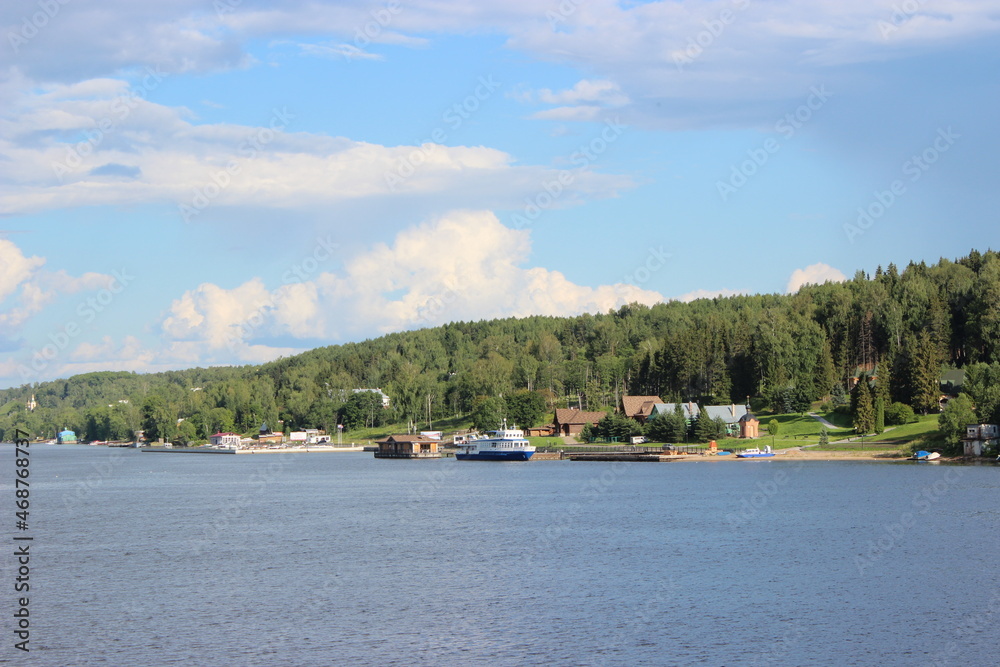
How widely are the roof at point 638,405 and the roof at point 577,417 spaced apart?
14.5 ft

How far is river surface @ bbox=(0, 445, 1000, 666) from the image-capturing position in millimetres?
30203

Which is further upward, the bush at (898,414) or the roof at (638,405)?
the roof at (638,405)

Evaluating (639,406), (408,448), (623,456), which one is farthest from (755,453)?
(408,448)

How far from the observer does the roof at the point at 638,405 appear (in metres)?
156

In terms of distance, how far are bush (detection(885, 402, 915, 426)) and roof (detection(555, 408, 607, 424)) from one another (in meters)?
51.4

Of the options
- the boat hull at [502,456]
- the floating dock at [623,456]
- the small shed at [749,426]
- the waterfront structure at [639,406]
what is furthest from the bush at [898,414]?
the boat hull at [502,456]

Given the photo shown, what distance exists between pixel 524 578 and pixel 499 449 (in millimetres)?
97108

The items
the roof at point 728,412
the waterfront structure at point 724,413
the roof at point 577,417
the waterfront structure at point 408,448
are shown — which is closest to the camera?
the waterfront structure at point 724,413

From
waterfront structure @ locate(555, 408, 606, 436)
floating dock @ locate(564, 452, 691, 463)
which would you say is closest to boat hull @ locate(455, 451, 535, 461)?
floating dock @ locate(564, 452, 691, 463)

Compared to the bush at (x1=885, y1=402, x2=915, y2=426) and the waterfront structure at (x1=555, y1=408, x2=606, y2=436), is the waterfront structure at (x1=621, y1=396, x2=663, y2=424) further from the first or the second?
the bush at (x1=885, y1=402, x2=915, y2=426)

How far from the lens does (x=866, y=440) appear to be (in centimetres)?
11350

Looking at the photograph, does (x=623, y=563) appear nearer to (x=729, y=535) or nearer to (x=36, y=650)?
(x=729, y=535)

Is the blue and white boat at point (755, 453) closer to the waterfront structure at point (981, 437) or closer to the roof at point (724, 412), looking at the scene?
the roof at point (724, 412)

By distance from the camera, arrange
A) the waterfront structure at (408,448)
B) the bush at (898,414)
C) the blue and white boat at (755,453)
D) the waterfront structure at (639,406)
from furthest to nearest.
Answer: the waterfront structure at (408,448) → the waterfront structure at (639,406) → the bush at (898,414) → the blue and white boat at (755,453)
